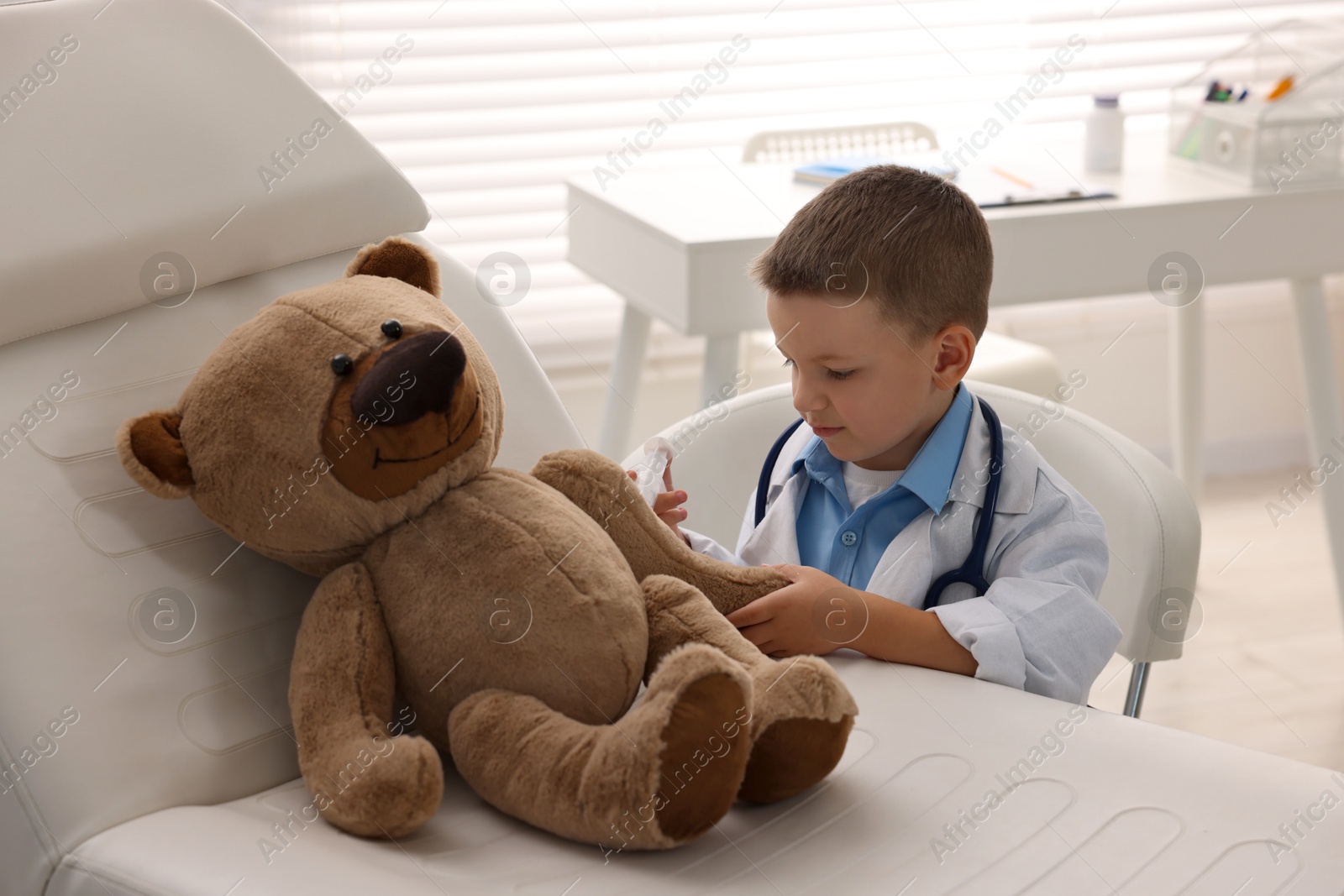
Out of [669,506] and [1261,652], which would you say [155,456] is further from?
[1261,652]

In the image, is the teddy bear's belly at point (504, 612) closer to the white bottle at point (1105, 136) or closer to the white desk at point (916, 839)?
the white desk at point (916, 839)

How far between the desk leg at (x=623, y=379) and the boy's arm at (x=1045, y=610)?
3.06 ft

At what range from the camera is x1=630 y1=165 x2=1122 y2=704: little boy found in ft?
2.70

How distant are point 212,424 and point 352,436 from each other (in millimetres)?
80

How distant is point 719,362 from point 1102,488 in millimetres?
610

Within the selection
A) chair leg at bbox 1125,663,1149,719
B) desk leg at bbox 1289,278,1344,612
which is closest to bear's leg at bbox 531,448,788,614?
chair leg at bbox 1125,663,1149,719

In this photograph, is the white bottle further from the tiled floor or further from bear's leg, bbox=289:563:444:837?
bear's leg, bbox=289:563:444:837

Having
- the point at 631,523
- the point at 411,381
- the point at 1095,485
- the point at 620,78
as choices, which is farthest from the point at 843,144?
the point at 411,381

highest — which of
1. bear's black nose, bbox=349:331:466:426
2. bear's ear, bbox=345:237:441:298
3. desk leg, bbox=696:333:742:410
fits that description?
bear's ear, bbox=345:237:441:298

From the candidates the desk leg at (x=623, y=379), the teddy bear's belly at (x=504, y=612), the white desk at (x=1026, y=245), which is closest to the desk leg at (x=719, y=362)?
the white desk at (x=1026, y=245)

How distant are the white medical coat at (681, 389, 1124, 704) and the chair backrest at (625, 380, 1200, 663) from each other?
71 millimetres

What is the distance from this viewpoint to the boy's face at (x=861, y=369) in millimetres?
872

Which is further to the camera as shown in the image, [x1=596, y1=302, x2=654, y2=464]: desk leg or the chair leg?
[x1=596, y1=302, x2=654, y2=464]: desk leg

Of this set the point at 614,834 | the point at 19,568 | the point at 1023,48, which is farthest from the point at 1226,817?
the point at 1023,48
